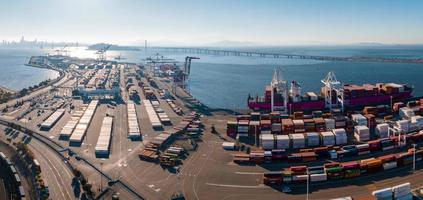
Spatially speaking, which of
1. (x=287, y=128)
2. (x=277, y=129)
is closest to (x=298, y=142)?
(x=287, y=128)

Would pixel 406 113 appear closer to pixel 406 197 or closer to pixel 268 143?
pixel 268 143

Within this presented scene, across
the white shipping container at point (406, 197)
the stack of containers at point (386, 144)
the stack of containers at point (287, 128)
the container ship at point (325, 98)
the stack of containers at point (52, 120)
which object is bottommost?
the white shipping container at point (406, 197)

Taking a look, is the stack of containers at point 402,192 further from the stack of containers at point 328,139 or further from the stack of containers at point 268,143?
the stack of containers at point 268,143

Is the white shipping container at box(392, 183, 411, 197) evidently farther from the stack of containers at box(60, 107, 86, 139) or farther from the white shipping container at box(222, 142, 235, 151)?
the stack of containers at box(60, 107, 86, 139)

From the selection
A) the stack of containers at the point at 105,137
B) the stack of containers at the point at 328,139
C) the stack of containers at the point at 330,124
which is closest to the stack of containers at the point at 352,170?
the stack of containers at the point at 328,139

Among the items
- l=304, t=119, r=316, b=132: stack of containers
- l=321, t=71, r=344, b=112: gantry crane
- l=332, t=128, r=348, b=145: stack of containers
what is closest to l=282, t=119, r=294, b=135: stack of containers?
l=304, t=119, r=316, b=132: stack of containers

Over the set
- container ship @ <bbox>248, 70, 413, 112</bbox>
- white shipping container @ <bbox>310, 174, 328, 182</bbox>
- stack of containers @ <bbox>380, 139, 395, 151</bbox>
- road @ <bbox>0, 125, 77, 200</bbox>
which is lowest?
road @ <bbox>0, 125, 77, 200</bbox>
